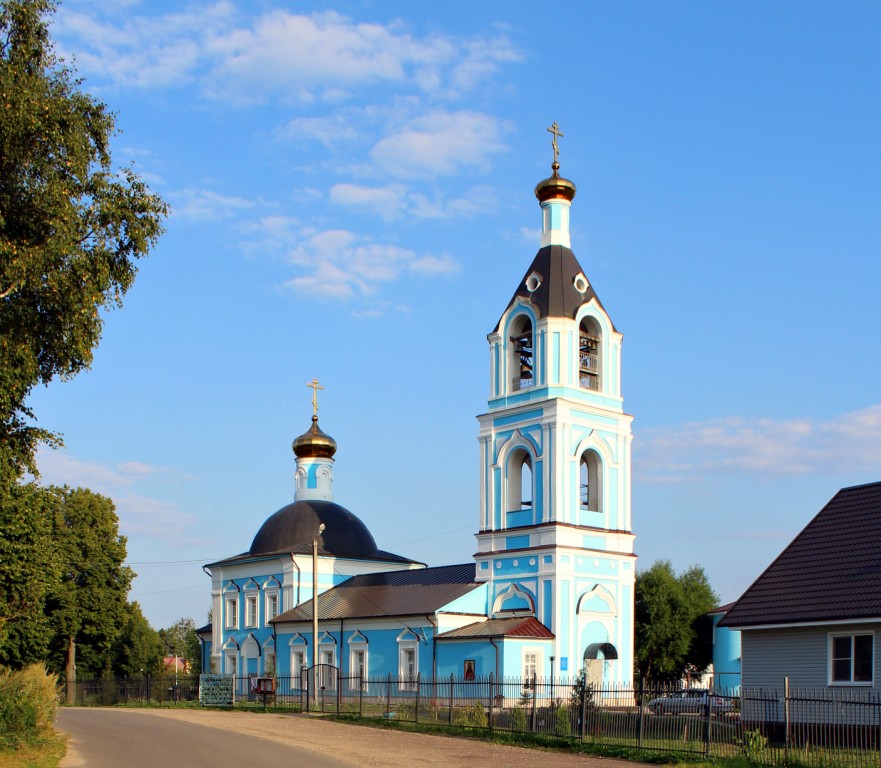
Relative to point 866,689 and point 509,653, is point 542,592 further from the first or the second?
point 866,689

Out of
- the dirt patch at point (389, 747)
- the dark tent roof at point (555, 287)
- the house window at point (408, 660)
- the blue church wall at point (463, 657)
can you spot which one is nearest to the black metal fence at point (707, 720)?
the dirt patch at point (389, 747)

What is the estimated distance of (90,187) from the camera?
65.4 ft

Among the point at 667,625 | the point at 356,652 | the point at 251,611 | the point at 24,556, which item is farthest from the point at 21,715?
the point at 667,625

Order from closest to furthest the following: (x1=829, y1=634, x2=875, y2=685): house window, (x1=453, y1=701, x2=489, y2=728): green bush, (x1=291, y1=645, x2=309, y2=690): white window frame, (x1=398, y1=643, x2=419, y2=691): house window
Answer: (x1=829, y1=634, x2=875, y2=685): house window < (x1=453, y1=701, x2=489, y2=728): green bush < (x1=398, y1=643, x2=419, y2=691): house window < (x1=291, y1=645, x2=309, y2=690): white window frame

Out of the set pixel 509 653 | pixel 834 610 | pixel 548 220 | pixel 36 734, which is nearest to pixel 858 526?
pixel 834 610

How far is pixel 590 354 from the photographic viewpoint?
39.7m

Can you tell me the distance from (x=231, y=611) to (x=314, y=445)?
325 inches

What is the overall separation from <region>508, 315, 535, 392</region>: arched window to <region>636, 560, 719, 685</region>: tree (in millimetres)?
20120

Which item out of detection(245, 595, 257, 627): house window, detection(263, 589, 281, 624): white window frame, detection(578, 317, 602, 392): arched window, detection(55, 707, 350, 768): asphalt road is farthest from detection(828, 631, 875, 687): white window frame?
detection(245, 595, 257, 627): house window

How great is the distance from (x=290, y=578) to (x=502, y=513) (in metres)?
12.9

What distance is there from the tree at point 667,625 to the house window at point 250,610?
18.2m

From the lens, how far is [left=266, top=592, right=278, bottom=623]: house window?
48750mm

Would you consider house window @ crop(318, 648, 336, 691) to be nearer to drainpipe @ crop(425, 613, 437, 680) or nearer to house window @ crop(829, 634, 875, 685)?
drainpipe @ crop(425, 613, 437, 680)

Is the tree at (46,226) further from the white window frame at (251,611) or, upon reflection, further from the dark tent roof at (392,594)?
the white window frame at (251,611)
